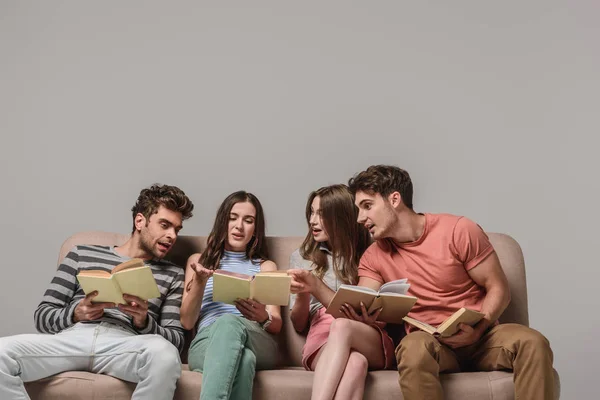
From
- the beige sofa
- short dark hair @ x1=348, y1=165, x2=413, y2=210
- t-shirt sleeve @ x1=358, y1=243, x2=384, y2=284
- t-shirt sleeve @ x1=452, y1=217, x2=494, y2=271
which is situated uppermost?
short dark hair @ x1=348, y1=165, x2=413, y2=210

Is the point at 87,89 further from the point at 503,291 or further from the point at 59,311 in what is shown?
the point at 503,291

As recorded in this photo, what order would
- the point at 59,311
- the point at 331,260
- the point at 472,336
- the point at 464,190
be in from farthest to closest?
1. the point at 464,190
2. the point at 331,260
3. the point at 59,311
4. the point at 472,336

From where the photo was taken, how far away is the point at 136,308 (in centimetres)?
282

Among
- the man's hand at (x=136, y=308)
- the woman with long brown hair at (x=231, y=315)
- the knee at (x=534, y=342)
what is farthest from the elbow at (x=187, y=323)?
the knee at (x=534, y=342)

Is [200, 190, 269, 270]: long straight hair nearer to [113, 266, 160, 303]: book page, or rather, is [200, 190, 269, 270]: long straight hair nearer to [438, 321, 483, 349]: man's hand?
[113, 266, 160, 303]: book page

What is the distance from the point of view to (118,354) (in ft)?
8.84

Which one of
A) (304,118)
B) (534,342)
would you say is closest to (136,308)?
(534,342)

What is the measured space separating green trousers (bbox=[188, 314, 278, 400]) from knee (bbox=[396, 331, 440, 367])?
550 millimetres

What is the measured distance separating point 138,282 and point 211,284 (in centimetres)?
57

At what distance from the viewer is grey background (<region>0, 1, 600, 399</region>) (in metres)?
4.00

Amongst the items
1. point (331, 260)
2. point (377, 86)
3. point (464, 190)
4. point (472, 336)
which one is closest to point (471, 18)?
point (377, 86)

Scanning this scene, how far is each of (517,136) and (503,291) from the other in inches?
57.7

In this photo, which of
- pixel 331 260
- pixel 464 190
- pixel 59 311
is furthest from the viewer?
pixel 464 190

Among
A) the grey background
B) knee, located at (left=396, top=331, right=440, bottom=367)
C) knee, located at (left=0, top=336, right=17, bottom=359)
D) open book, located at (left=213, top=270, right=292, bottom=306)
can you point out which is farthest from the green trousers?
the grey background
